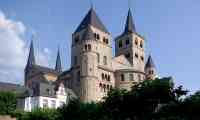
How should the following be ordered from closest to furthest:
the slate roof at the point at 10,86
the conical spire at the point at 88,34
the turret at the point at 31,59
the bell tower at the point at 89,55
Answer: the bell tower at the point at 89,55 < the slate roof at the point at 10,86 < the conical spire at the point at 88,34 < the turret at the point at 31,59

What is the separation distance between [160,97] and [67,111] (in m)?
13.3

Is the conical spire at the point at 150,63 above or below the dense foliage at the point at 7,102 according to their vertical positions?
above

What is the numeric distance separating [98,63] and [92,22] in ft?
38.3

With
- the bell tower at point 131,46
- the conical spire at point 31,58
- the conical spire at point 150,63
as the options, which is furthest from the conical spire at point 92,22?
the conical spire at point 31,58

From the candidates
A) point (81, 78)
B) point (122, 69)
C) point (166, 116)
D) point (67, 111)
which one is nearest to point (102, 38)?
point (122, 69)

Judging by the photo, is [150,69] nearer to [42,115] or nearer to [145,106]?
[42,115]

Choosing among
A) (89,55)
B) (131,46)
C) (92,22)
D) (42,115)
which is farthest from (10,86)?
(131,46)

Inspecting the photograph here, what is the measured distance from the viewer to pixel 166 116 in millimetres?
43938

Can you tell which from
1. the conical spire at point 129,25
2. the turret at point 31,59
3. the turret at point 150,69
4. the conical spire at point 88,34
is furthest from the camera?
the turret at point 31,59

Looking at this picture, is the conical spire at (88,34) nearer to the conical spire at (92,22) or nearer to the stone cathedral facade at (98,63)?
the stone cathedral facade at (98,63)

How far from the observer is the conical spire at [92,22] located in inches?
3617

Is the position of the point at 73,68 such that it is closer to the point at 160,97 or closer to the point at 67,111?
the point at 67,111

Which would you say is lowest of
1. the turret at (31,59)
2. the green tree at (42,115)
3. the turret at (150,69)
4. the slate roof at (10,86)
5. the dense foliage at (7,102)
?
the green tree at (42,115)

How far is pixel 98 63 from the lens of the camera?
85250 mm
